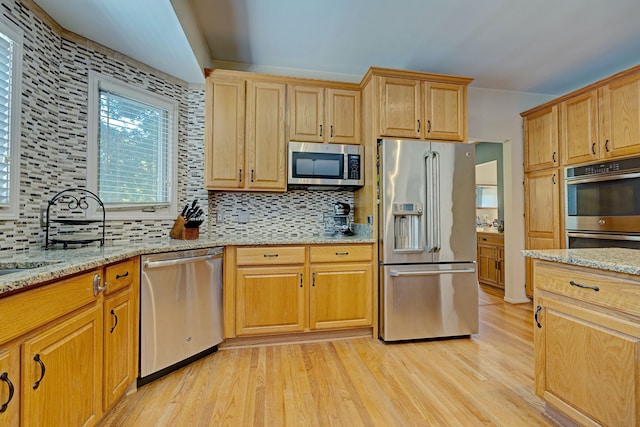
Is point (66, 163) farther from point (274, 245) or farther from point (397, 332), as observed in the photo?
point (397, 332)

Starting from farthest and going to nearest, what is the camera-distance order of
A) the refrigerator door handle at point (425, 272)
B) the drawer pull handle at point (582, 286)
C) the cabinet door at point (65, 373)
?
the refrigerator door handle at point (425, 272)
the drawer pull handle at point (582, 286)
the cabinet door at point (65, 373)

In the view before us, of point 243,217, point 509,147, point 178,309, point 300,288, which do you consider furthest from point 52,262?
point 509,147

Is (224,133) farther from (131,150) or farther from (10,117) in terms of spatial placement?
(10,117)

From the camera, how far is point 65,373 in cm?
120

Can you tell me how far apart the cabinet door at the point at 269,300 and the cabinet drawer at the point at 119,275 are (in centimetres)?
82

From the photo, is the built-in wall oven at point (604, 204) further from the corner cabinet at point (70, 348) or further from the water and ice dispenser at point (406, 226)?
the corner cabinet at point (70, 348)

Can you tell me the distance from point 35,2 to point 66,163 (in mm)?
930

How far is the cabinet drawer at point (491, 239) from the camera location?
4230 mm

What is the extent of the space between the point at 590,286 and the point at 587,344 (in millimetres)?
261

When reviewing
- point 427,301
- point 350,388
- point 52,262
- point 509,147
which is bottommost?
point 350,388

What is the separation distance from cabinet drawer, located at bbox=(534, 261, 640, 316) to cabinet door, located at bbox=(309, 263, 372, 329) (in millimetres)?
1313

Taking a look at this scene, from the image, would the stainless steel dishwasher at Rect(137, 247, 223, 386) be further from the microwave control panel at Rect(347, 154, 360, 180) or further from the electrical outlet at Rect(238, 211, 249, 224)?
the microwave control panel at Rect(347, 154, 360, 180)

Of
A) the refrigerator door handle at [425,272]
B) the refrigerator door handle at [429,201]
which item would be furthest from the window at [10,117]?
the refrigerator door handle at [429,201]

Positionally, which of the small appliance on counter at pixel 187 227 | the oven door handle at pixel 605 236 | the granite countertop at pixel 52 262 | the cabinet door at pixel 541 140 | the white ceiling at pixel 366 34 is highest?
the white ceiling at pixel 366 34
